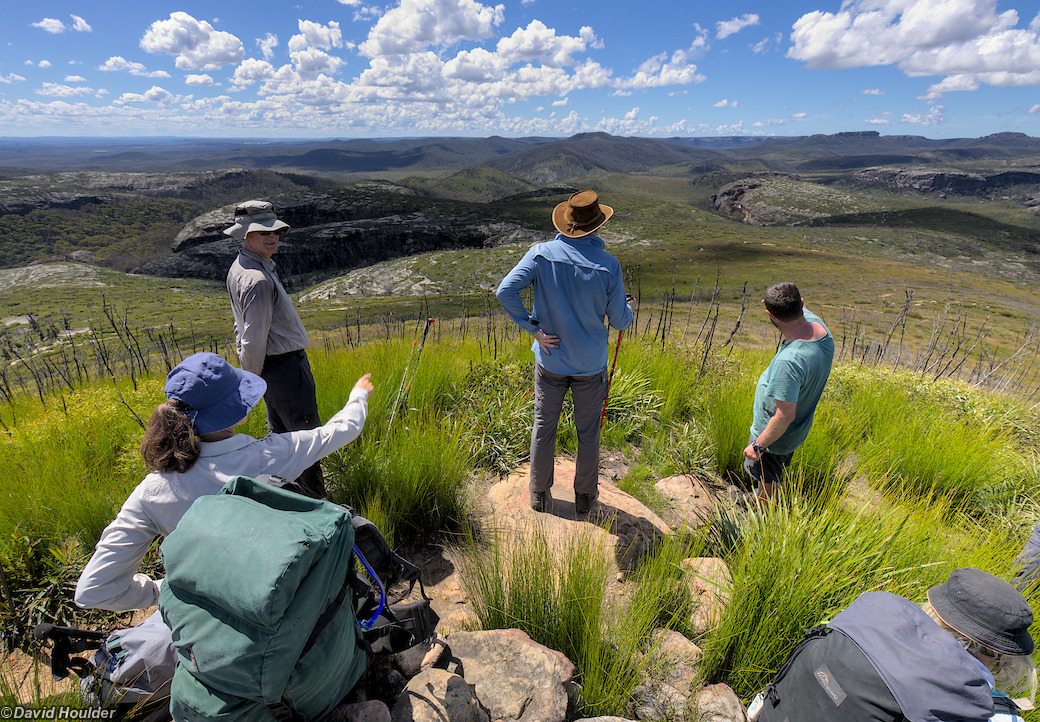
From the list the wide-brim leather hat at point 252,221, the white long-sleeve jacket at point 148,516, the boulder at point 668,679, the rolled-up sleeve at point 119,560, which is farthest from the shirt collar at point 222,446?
the boulder at point 668,679

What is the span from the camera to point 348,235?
97312 millimetres

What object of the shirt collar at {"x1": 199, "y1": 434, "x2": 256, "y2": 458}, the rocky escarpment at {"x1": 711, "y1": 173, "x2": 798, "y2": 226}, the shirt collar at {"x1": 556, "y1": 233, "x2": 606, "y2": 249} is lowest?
the shirt collar at {"x1": 199, "y1": 434, "x2": 256, "y2": 458}

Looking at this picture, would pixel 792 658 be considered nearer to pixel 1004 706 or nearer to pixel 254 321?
pixel 1004 706

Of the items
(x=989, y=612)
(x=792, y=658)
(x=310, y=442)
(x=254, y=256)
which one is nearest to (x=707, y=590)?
(x=792, y=658)

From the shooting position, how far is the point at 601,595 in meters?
2.19

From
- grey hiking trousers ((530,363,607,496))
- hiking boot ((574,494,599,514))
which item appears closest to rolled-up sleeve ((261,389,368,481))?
grey hiking trousers ((530,363,607,496))

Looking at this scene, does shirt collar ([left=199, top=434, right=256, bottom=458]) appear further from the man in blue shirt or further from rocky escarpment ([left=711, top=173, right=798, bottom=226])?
rocky escarpment ([left=711, top=173, right=798, bottom=226])

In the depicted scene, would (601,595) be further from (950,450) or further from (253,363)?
(950,450)

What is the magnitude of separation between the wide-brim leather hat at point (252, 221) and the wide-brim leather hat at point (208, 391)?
69.4 inches

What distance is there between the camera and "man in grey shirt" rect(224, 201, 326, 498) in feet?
11.0

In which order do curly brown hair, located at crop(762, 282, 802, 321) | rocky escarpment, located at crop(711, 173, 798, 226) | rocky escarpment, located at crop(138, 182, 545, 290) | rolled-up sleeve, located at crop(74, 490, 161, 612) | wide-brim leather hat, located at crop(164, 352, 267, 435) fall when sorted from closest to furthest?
rolled-up sleeve, located at crop(74, 490, 161, 612) < wide-brim leather hat, located at crop(164, 352, 267, 435) < curly brown hair, located at crop(762, 282, 802, 321) < rocky escarpment, located at crop(138, 182, 545, 290) < rocky escarpment, located at crop(711, 173, 798, 226)

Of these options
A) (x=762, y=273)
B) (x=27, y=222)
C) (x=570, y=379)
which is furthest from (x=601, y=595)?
(x=27, y=222)

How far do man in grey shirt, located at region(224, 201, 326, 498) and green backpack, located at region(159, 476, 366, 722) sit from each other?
74.7 inches

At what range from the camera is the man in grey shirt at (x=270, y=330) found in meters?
3.34
